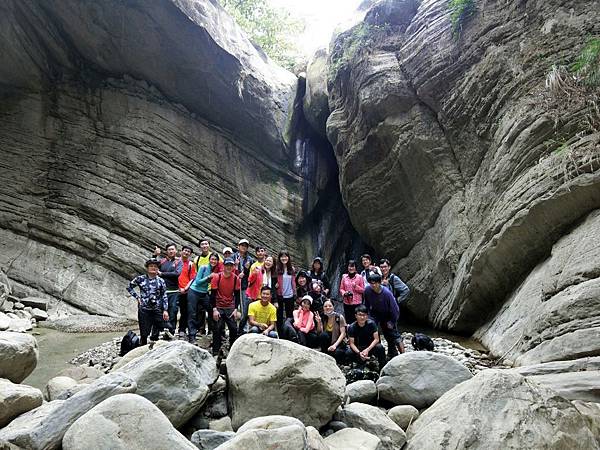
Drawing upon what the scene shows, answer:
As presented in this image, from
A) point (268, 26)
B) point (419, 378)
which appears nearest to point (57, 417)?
point (419, 378)

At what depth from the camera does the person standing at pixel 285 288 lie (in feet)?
32.4

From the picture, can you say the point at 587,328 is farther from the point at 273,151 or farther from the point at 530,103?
the point at 273,151

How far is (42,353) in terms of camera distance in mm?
10234

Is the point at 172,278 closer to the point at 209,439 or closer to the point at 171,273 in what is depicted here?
the point at 171,273

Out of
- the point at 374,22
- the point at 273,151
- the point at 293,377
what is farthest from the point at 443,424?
the point at 273,151

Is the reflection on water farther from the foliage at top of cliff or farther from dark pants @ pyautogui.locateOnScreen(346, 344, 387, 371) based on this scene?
the foliage at top of cliff

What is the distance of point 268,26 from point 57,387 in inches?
1110

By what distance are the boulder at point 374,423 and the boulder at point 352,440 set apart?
5.1 inches

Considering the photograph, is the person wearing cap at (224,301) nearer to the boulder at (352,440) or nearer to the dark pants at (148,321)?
the dark pants at (148,321)

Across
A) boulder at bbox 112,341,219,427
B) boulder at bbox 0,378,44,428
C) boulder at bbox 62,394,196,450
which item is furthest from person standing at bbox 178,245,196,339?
boulder at bbox 62,394,196,450

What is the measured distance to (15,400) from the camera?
202 inches

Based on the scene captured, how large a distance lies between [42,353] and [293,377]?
7.15 meters

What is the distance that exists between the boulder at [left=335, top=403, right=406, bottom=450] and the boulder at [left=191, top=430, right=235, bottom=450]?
1.49m

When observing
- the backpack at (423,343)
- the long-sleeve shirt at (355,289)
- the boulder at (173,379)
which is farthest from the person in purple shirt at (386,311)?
the boulder at (173,379)
